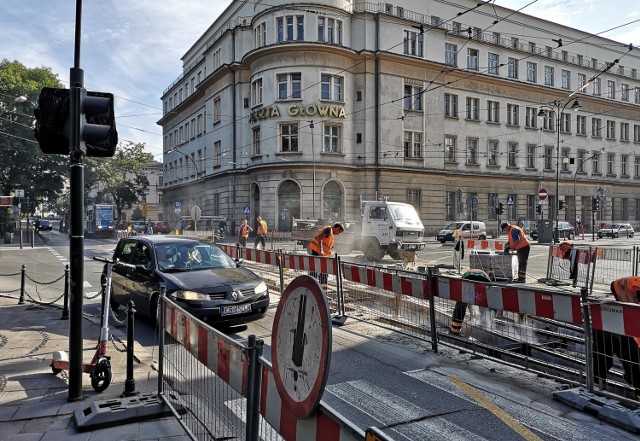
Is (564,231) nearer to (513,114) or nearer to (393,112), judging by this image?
(513,114)

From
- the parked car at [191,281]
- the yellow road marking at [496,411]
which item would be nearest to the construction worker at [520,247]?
the parked car at [191,281]

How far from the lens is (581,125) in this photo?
5138cm

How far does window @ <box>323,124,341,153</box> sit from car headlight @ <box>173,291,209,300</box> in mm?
30251

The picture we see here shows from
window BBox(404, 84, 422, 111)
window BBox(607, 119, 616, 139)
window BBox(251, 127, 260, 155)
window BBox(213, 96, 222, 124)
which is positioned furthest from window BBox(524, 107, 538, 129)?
window BBox(213, 96, 222, 124)

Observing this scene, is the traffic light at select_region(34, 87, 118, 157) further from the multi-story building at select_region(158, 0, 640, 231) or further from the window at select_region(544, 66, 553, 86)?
the window at select_region(544, 66, 553, 86)

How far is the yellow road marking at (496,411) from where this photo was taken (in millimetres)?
3902

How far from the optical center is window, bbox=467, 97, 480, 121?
42844 mm

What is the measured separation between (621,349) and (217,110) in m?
44.1

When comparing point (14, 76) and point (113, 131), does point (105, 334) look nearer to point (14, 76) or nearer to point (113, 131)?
point (113, 131)

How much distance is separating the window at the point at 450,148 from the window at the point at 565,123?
15.3 meters

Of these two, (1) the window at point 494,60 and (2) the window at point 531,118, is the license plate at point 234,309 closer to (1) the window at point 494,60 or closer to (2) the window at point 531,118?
(1) the window at point 494,60

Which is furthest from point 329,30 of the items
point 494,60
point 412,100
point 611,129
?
point 611,129

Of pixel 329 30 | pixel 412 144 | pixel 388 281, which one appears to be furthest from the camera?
pixel 412 144

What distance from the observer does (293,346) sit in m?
2.32
